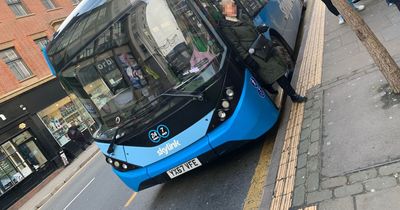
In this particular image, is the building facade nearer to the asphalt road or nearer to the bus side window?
the asphalt road

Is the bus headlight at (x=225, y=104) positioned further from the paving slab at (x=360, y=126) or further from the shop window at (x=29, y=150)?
the shop window at (x=29, y=150)

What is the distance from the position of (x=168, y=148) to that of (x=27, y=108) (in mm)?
16681

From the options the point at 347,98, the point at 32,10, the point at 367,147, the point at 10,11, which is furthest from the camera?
the point at 32,10

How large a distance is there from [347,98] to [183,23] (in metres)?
2.57

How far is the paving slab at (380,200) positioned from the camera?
3443 mm

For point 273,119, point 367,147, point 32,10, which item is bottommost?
point 367,147

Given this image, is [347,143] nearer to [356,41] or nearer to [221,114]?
[221,114]

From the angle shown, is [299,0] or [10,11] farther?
[10,11]

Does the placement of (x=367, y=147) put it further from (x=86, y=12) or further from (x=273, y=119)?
(x=86, y=12)

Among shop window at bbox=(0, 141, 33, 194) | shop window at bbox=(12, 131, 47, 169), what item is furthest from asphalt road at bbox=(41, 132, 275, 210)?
shop window at bbox=(12, 131, 47, 169)

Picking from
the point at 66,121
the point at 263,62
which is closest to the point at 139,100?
the point at 263,62

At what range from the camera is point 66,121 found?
21.9m

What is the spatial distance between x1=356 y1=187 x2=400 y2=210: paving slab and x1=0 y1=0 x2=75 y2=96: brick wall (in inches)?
736

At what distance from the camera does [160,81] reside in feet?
17.4
